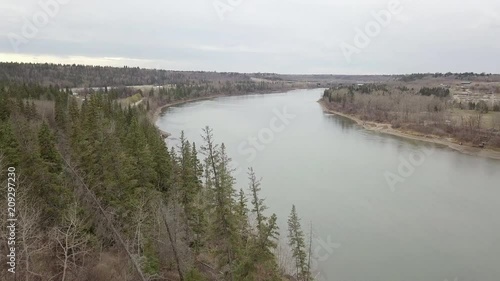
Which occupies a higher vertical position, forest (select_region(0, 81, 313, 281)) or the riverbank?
forest (select_region(0, 81, 313, 281))

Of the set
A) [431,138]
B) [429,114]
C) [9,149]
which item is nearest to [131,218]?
[9,149]

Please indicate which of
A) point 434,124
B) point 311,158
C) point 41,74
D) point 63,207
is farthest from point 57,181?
point 41,74

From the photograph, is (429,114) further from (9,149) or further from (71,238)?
(71,238)

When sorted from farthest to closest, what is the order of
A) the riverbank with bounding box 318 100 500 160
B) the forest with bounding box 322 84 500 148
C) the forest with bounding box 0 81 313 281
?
1. the forest with bounding box 322 84 500 148
2. the riverbank with bounding box 318 100 500 160
3. the forest with bounding box 0 81 313 281

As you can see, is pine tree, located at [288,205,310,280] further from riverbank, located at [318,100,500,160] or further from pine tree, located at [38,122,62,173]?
riverbank, located at [318,100,500,160]

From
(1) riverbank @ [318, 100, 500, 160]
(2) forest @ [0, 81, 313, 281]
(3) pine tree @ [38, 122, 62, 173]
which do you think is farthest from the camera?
(1) riverbank @ [318, 100, 500, 160]

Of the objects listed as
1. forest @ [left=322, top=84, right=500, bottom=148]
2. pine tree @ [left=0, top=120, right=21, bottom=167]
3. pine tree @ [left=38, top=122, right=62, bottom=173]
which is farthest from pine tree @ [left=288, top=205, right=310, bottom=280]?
forest @ [left=322, top=84, right=500, bottom=148]
